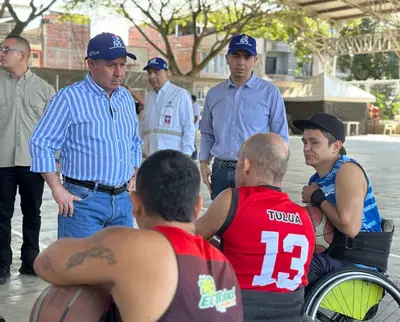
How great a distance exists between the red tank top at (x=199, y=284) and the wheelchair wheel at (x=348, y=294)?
1.24 m

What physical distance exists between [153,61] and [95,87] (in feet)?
8.54

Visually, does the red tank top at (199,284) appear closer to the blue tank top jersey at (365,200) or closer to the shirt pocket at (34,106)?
the blue tank top jersey at (365,200)

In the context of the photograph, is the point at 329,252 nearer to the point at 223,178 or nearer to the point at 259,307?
the point at 259,307

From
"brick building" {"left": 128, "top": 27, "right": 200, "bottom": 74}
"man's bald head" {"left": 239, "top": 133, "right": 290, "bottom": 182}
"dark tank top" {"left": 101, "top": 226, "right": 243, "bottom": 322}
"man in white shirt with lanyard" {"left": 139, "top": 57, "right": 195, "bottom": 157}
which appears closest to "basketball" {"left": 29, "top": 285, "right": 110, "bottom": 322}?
"dark tank top" {"left": 101, "top": 226, "right": 243, "bottom": 322}

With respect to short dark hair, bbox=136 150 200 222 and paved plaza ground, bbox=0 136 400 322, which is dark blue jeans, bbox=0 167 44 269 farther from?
short dark hair, bbox=136 150 200 222

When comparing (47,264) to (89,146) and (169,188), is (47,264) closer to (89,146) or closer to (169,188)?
(169,188)

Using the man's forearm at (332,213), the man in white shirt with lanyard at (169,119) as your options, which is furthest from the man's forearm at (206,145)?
the man's forearm at (332,213)

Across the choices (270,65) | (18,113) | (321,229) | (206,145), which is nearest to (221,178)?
(206,145)

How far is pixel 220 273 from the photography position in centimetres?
183

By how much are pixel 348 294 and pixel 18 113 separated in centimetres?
293

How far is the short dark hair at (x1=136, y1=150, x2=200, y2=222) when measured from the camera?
182 cm

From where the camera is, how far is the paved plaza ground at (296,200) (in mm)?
4254

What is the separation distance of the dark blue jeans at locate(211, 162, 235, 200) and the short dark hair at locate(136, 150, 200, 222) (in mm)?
2590

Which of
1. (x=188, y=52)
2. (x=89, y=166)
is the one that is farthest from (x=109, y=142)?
(x=188, y=52)
